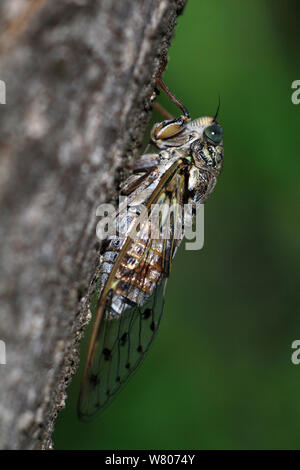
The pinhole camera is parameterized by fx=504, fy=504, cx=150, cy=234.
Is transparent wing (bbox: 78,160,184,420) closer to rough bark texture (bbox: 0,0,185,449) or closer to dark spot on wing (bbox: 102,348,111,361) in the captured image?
dark spot on wing (bbox: 102,348,111,361)

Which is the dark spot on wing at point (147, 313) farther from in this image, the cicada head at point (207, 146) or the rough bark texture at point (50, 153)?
the rough bark texture at point (50, 153)

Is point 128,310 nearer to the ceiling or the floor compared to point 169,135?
nearer to the floor

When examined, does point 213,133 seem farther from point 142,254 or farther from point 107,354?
point 107,354

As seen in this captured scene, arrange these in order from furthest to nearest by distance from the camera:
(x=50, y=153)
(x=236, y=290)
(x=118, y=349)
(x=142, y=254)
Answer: (x=236, y=290) → (x=142, y=254) → (x=118, y=349) → (x=50, y=153)

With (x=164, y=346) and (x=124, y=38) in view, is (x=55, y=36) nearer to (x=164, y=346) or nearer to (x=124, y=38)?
(x=124, y=38)

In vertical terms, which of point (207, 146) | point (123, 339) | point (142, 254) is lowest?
point (123, 339)

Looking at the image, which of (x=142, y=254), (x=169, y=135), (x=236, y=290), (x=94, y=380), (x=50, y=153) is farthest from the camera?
(x=236, y=290)

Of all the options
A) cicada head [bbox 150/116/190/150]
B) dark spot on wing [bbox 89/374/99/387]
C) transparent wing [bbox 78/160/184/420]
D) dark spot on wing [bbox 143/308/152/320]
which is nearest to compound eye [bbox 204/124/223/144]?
cicada head [bbox 150/116/190/150]

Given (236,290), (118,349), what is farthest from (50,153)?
(236,290)
